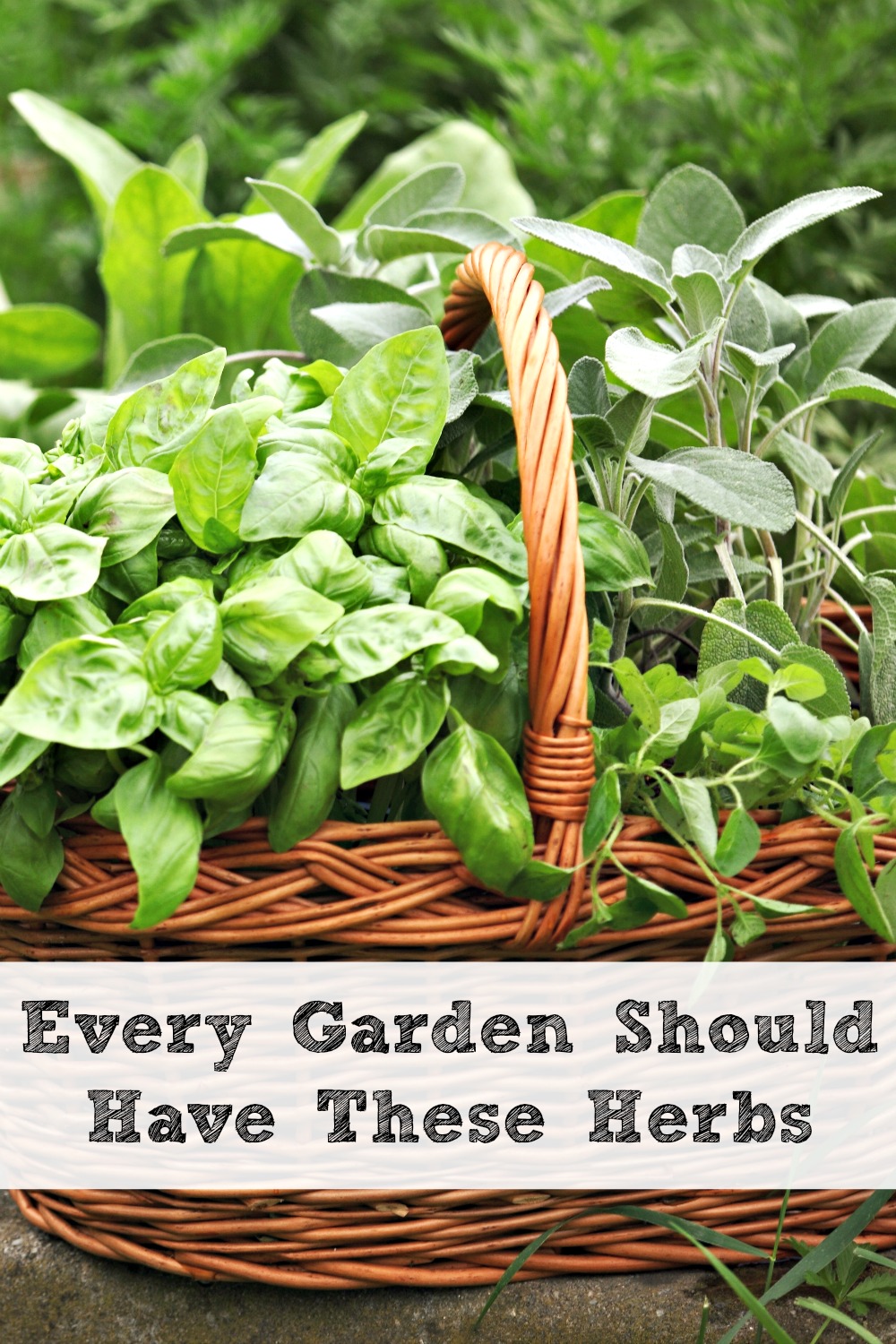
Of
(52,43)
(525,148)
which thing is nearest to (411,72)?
(525,148)

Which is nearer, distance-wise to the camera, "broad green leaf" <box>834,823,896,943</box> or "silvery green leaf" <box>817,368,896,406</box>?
"broad green leaf" <box>834,823,896,943</box>

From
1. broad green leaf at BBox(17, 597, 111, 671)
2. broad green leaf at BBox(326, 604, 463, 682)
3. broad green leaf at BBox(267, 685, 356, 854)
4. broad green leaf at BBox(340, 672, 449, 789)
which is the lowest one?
broad green leaf at BBox(267, 685, 356, 854)

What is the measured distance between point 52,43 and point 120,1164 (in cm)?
229

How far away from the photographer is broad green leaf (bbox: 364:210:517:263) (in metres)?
0.64

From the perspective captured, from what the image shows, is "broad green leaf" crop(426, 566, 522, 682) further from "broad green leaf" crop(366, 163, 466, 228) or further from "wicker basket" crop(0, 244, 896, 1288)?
"broad green leaf" crop(366, 163, 466, 228)

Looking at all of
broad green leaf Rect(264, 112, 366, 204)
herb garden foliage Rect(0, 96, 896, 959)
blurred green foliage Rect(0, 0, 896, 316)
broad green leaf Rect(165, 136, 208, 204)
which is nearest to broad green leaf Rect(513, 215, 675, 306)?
herb garden foliage Rect(0, 96, 896, 959)

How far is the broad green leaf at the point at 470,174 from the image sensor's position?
3.73ft

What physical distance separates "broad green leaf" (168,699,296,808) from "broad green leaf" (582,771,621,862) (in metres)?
0.13

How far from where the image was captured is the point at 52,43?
6.88ft

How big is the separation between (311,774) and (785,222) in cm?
38

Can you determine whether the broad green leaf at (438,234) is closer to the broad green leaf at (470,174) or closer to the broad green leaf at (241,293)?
the broad green leaf at (241,293)

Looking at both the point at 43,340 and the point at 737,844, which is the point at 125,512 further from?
the point at 43,340

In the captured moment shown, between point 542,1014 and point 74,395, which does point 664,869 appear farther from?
point 74,395

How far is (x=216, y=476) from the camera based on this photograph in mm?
445
